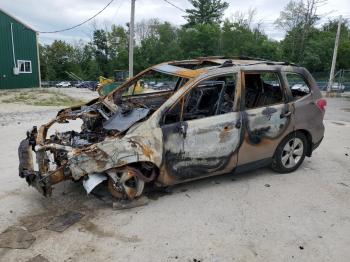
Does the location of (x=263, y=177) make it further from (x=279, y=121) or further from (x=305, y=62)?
(x=305, y=62)

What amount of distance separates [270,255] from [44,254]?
222 centimetres

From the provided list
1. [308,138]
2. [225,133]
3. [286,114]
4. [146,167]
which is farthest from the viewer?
[308,138]

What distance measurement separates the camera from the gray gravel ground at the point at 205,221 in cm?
323

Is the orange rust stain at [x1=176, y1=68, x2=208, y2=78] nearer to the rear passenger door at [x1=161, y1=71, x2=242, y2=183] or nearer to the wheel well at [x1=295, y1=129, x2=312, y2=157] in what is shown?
the rear passenger door at [x1=161, y1=71, x2=242, y2=183]

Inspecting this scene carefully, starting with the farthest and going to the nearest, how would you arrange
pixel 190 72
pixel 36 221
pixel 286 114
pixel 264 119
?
pixel 286 114 → pixel 264 119 → pixel 190 72 → pixel 36 221

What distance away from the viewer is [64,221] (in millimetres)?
3789

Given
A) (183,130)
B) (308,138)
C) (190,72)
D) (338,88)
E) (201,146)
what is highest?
(190,72)

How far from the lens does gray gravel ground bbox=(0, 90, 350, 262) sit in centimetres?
323

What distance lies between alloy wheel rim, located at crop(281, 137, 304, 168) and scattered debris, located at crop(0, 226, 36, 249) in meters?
3.82

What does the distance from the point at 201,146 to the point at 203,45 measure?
1766 inches

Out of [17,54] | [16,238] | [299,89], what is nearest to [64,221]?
[16,238]

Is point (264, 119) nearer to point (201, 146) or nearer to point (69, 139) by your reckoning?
point (201, 146)

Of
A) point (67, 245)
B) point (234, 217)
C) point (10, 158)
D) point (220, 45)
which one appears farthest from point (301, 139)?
point (220, 45)

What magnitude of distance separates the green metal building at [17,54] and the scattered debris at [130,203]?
22.5m
